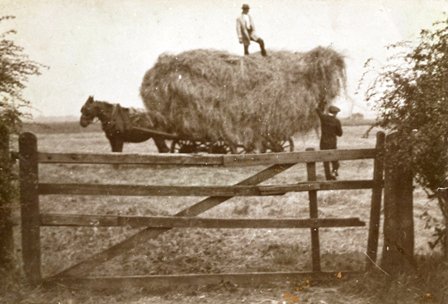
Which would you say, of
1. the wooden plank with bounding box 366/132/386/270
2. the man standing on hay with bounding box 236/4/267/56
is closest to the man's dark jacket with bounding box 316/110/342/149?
the man standing on hay with bounding box 236/4/267/56

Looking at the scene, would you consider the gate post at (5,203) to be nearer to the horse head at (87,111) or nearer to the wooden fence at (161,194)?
the wooden fence at (161,194)

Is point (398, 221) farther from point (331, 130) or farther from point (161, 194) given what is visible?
point (331, 130)

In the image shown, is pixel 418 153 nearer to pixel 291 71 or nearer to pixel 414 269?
pixel 414 269

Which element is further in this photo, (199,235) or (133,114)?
(133,114)

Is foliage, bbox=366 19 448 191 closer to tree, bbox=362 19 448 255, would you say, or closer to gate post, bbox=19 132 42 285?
tree, bbox=362 19 448 255

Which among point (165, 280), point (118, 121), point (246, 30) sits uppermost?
point (246, 30)

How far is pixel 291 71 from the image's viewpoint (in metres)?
12.6

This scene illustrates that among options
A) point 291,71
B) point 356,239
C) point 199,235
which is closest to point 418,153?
point 356,239

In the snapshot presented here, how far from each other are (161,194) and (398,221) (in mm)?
2541

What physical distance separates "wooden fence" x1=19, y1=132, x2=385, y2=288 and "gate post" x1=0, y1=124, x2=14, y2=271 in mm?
162

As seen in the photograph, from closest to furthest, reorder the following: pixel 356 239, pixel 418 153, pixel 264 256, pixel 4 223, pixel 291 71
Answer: pixel 418 153, pixel 4 223, pixel 264 256, pixel 356 239, pixel 291 71

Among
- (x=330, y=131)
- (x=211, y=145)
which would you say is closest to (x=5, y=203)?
(x=330, y=131)

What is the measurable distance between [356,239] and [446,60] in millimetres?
2966

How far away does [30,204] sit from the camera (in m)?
5.12
